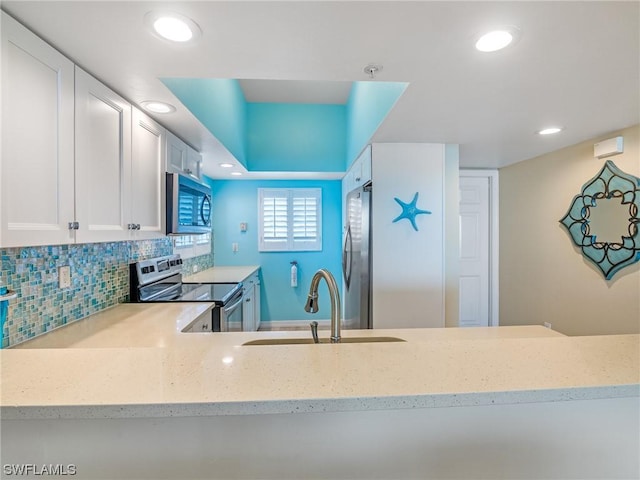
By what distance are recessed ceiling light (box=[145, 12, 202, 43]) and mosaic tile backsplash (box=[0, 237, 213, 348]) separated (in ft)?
3.48

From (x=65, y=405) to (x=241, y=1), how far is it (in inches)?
46.0

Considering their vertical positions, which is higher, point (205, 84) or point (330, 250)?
point (205, 84)

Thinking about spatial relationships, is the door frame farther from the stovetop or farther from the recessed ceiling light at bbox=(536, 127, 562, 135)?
the stovetop

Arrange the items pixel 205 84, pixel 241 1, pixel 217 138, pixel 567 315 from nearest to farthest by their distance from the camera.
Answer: pixel 241 1
pixel 205 84
pixel 217 138
pixel 567 315


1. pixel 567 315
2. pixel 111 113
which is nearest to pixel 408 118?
pixel 111 113

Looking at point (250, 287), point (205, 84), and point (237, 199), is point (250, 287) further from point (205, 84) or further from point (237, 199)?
point (205, 84)

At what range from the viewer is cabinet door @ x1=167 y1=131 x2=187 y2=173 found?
2143 millimetres

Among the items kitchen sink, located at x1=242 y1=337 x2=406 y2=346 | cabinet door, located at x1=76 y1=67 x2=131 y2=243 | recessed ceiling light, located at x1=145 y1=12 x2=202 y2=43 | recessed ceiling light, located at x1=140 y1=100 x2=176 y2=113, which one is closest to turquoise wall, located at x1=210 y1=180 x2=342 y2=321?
recessed ceiling light, located at x1=140 y1=100 x2=176 y2=113

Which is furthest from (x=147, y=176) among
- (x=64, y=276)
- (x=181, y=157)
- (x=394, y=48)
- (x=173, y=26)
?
(x=394, y=48)

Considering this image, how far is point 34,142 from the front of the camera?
1068mm

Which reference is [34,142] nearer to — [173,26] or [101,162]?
[101,162]

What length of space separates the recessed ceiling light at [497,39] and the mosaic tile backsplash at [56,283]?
207 centimetres

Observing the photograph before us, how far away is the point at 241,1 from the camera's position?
956 millimetres

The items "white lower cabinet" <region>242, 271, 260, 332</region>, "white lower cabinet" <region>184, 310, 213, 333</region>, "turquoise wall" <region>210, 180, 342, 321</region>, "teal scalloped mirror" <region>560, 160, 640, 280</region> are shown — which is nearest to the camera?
"white lower cabinet" <region>184, 310, 213, 333</region>
